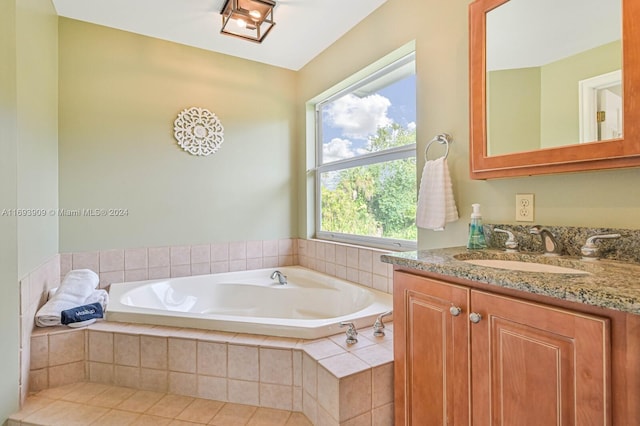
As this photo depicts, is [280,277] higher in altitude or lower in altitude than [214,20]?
lower

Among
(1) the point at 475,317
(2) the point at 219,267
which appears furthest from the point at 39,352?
(1) the point at 475,317

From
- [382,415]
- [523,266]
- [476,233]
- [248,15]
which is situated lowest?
[382,415]

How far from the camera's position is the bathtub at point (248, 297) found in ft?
6.49

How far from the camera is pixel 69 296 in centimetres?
191

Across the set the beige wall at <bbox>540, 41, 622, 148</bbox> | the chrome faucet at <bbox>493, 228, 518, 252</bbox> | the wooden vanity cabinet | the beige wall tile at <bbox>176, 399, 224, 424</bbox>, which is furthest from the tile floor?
the beige wall at <bbox>540, 41, 622, 148</bbox>

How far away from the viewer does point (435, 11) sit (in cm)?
176

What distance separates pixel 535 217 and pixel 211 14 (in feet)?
7.87

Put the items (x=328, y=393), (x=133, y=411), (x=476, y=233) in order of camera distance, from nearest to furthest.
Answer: (x=328, y=393), (x=476, y=233), (x=133, y=411)

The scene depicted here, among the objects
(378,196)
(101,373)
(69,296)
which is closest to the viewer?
(101,373)

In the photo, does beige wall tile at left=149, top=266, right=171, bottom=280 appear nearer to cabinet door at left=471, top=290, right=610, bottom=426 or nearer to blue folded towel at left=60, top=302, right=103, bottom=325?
blue folded towel at left=60, top=302, right=103, bottom=325

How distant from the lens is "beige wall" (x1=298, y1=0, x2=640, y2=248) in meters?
1.12

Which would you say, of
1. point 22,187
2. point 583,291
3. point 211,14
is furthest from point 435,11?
point 22,187

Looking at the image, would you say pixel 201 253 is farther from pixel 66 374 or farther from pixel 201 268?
pixel 66 374

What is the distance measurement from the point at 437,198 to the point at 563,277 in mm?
820
